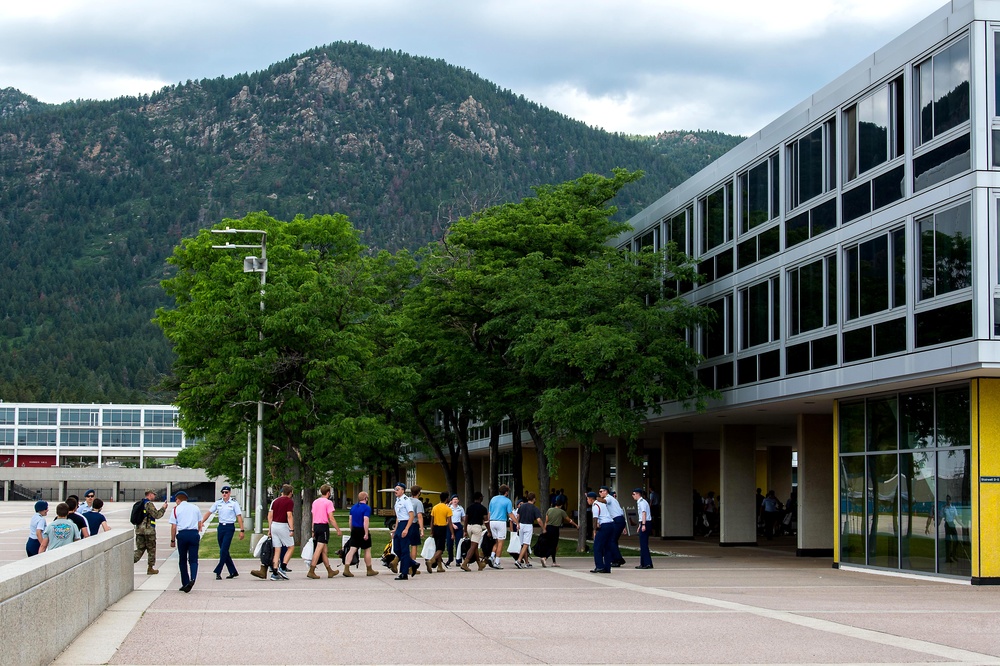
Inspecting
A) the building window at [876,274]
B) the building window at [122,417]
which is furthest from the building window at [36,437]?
the building window at [876,274]

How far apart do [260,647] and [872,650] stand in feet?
19.3

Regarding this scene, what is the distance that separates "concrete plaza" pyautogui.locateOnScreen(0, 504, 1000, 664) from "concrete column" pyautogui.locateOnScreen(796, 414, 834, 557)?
25.9 feet

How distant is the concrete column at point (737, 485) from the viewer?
36469 millimetres

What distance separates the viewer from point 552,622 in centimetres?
1460

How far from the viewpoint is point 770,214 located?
28.6 metres

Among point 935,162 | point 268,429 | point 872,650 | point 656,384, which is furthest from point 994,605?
point 268,429

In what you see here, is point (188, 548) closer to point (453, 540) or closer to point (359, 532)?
point (359, 532)

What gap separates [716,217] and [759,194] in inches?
106

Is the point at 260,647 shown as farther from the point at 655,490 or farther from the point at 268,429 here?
the point at 655,490

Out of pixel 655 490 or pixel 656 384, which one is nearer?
pixel 656 384

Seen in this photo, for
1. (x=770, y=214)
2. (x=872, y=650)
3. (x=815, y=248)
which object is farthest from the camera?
(x=770, y=214)

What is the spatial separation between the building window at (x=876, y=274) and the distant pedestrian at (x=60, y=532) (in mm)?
14469

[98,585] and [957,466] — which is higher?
[957,466]

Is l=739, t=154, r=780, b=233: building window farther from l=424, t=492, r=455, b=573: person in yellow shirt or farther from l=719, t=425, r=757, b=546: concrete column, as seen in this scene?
l=424, t=492, r=455, b=573: person in yellow shirt
